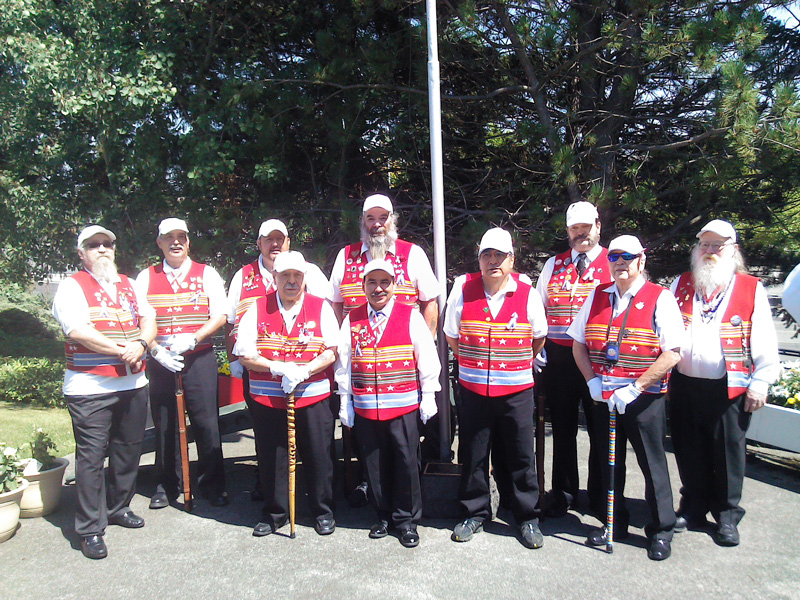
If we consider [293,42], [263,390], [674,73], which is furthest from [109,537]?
[674,73]

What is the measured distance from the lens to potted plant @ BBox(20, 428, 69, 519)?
4.56 m

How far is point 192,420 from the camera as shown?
475cm

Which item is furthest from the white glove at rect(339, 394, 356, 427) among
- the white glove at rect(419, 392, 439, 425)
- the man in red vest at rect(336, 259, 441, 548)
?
the white glove at rect(419, 392, 439, 425)

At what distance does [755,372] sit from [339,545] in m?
2.73

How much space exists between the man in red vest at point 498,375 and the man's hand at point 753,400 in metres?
1.23

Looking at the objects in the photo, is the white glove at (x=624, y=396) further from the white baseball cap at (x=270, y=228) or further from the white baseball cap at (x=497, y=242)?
the white baseball cap at (x=270, y=228)

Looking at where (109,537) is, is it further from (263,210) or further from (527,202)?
(527,202)

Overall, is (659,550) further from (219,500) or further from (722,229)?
(219,500)

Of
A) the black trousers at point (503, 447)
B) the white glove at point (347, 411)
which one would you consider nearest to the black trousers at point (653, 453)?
the black trousers at point (503, 447)

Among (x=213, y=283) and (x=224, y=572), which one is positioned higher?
(x=213, y=283)

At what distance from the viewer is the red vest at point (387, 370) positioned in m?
4.06

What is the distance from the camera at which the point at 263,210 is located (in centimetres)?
693

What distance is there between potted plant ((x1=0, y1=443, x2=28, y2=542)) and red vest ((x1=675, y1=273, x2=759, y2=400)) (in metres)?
4.52

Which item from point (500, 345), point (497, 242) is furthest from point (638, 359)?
point (497, 242)
